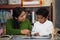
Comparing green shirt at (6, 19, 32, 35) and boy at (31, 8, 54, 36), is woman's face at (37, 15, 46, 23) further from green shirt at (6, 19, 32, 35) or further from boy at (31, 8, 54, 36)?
green shirt at (6, 19, 32, 35)

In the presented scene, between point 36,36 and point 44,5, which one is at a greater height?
point 44,5

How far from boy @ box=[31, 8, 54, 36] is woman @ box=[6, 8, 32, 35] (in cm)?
7

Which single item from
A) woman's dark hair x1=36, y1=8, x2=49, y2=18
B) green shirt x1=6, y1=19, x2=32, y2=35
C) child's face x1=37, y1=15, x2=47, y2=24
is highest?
woman's dark hair x1=36, y1=8, x2=49, y2=18

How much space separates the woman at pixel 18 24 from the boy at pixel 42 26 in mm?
65

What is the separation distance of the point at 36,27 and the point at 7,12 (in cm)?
30

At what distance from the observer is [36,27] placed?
5.10ft

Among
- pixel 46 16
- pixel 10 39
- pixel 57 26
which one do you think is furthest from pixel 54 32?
pixel 10 39

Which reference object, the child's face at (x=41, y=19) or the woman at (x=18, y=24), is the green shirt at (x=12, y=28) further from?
the child's face at (x=41, y=19)

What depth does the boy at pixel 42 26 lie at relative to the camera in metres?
1.55

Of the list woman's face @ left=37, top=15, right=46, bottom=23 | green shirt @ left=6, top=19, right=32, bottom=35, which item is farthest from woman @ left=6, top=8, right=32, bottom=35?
Answer: woman's face @ left=37, top=15, right=46, bottom=23

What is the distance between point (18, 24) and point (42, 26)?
226 millimetres

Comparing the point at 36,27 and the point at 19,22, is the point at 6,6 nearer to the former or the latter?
the point at 19,22

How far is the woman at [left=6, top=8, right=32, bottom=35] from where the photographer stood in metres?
1.55

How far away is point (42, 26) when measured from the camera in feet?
5.11
